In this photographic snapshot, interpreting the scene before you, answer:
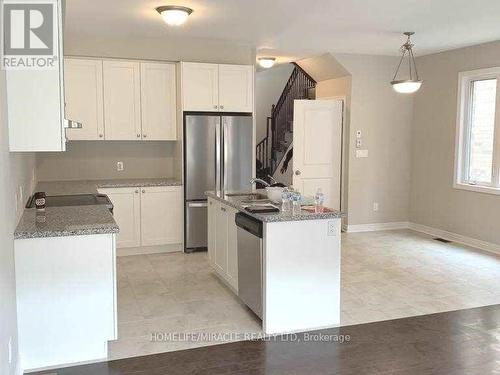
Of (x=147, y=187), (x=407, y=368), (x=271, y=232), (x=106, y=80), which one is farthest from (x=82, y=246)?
(x=106, y=80)

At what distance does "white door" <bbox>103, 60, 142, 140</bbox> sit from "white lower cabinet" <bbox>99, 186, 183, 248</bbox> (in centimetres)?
74

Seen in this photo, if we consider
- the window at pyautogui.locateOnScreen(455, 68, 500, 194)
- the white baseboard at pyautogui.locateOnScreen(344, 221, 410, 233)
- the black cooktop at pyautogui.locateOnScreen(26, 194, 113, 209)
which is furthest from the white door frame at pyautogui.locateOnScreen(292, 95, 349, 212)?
the black cooktop at pyautogui.locateOnScreen(26, 194, 113, 209)

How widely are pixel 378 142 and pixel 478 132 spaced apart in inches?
57.2

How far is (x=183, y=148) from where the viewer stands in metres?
5.95

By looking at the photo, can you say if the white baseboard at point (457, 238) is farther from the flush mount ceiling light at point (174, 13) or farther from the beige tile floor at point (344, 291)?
the flush mount ceiling light at point (174, 13)

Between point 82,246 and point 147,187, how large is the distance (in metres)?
2.88

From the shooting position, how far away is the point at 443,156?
6.95 m

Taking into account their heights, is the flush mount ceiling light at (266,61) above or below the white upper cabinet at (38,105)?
above

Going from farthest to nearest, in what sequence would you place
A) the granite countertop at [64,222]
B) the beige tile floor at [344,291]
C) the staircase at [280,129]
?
the staircase at [280,129]
the beige tile floor at [344,291]
the granite countertop at [64,222]

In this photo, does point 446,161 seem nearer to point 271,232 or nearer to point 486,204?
point 486,204

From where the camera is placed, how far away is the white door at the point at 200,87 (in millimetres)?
5930

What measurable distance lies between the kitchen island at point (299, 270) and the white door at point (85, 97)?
2.87 m

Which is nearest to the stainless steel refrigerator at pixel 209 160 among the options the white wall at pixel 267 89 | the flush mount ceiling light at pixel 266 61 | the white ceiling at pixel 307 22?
the white ceiling at pixel 307 22

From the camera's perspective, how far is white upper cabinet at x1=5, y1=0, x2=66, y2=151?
2.88 metres
